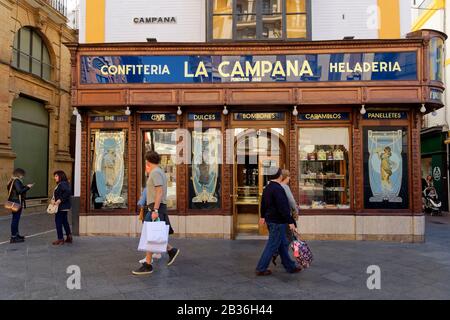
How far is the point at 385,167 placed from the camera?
334 inches

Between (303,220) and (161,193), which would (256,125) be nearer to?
(303,220)

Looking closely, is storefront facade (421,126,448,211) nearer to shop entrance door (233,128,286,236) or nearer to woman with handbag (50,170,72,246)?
shop entrance door (233,128,286,236)

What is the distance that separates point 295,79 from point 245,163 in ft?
7.96

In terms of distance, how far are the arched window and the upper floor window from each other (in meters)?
9.96

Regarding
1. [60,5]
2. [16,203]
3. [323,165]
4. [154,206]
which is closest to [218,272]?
[154,206]

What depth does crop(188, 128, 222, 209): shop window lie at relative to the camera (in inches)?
340

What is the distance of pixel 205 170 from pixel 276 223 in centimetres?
349

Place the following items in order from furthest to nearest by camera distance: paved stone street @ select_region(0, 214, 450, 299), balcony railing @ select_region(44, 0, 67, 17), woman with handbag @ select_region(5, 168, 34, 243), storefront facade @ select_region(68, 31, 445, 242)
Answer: balcony railing @ select_region(44, 0, 67, 17), storefront facade @ select_region(68, 31, 445, 242), woman with handbag @ select_region(5, 168, 34, 243), paved stone street @ select_region(0, 214, 450, 299)

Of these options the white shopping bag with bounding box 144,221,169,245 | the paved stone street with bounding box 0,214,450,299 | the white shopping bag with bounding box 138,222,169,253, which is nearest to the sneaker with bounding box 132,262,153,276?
the paved stone street with bounding box 0,214,450,299

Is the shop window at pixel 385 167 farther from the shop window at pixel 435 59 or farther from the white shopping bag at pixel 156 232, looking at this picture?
the white shopping bag at pixel 156 232

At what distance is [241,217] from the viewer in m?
8.88

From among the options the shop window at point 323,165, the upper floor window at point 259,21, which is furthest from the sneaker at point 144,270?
the upper floor window at point 259,21

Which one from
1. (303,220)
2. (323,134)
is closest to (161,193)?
(303,220)

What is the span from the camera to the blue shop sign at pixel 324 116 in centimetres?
860
